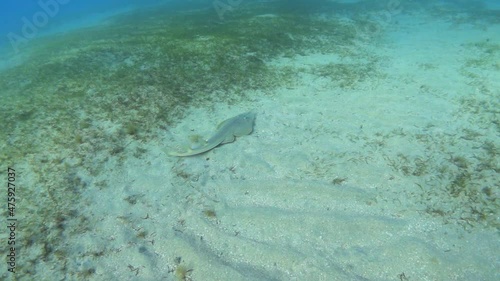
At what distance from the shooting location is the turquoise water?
14.5 ft

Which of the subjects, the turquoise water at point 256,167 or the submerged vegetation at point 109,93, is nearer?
the turquoise water at point 256,167

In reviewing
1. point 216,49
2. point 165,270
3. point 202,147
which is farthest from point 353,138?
point 216,49

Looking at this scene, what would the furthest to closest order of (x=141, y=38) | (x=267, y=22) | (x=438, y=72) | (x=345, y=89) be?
1. (x=267, y=22)
2. (x=141, y=38)
3. (x=438, y=72)
4. (x=345, y=89)

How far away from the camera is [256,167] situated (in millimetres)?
6078

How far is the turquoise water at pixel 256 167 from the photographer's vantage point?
14.5ft

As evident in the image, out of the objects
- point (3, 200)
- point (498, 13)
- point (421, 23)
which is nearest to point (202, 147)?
point (3, 200)

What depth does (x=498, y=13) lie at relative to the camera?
1705 cm

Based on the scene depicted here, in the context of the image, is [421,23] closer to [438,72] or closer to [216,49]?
[438,72]

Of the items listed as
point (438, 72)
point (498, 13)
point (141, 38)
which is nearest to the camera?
point (438, 72)

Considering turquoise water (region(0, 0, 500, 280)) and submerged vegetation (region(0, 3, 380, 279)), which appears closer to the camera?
turquoise water (region(0, 0, 500, 280))

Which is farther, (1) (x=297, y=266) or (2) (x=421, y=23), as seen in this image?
(2) (x=421, y=23)

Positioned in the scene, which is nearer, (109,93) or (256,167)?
(256,167)

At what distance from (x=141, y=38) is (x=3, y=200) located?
31.7 ft

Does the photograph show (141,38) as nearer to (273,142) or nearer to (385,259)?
(273,142)
